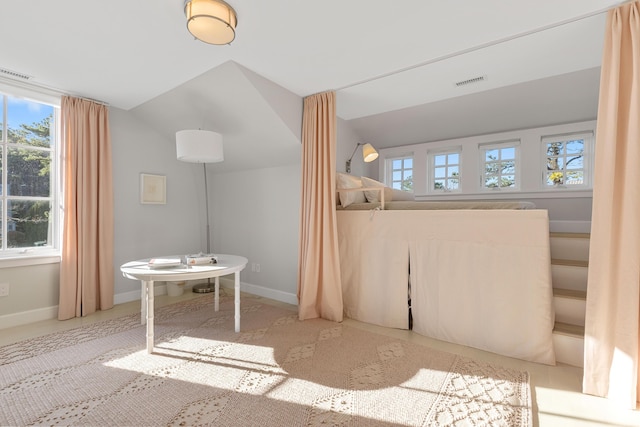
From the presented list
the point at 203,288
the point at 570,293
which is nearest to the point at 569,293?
the point at 570,293

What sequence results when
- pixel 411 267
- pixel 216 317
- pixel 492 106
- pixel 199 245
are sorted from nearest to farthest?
pixel 411 267
pixel 216 317
pixel 492 106
pixel 199 245

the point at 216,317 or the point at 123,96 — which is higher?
the point at 123,96

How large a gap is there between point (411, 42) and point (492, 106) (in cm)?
181

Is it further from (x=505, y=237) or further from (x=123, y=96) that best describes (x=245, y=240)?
(x=505, y=237)

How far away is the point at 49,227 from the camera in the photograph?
2936 millimetres

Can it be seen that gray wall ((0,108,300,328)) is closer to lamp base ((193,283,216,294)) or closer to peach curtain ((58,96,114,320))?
peach curtain ((58,96,114,320))

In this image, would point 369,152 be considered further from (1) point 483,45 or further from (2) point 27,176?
(2) point 27,176

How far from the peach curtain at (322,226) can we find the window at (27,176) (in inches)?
100

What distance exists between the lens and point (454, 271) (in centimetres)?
238

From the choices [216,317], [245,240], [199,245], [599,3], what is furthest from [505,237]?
[199,245]

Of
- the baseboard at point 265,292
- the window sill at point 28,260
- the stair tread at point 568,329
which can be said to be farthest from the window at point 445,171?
the window sill at point 28,260

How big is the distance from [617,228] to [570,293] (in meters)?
0.80

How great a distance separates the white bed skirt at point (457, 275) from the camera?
6.77ft

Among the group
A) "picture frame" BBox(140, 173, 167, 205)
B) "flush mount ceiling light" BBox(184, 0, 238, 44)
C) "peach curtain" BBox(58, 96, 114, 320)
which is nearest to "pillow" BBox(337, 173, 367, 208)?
A: "flush mount ceiling light" BBox(184, 0, 238, 44)
